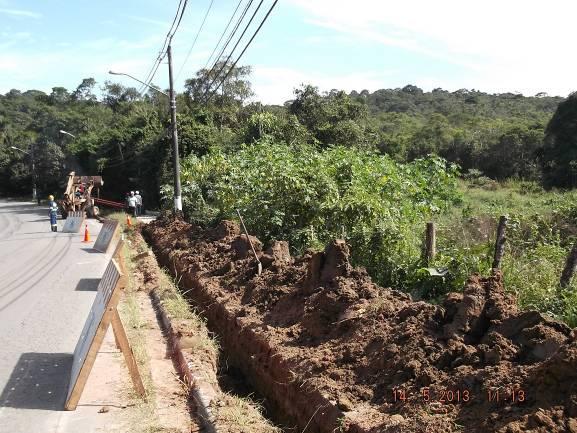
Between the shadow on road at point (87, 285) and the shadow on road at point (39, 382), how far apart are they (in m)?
4.87

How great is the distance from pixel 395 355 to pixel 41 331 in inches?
242

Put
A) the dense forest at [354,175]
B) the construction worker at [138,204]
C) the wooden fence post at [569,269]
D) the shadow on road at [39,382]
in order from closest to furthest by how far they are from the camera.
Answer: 1. the shadow on road at [39,382]
2. the wooden fence post at [569,269]
3. the dense forest at [354,175]
4. the construction worker at [138,204]

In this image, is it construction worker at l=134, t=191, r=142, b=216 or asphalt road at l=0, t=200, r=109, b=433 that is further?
construction worker at l=134, t=191, r=142, b=216

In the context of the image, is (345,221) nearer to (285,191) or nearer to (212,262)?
(285,191)

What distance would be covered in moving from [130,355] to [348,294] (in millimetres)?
2471

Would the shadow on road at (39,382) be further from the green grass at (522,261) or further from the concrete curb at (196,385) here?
the green grass at (522,261)

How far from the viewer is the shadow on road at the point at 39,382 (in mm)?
6191

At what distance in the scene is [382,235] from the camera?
9.73 m

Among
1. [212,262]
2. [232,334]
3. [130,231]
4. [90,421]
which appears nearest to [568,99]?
[130,231]

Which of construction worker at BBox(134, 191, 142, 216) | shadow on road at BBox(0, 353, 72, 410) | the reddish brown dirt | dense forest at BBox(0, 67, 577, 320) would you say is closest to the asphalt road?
shadow on road at BBox(0, 353, 72, 410)

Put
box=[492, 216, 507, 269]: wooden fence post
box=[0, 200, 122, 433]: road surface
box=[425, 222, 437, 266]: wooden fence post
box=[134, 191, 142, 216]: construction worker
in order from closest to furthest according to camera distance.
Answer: box=[0, 200, 122, 433]: road surface → box=[492, 216, 507, 269]: wooden fence post → box=[425, 222, 437, 266]: wooden fence post → box=[134, 191, 142, 216]: construction worker

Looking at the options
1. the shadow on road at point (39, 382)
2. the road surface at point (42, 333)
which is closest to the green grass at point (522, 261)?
the road surface at point (42, 333)

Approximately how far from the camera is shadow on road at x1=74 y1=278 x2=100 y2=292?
12633 millimetres

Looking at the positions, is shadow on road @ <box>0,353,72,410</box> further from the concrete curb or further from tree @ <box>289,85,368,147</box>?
tree @ <box>289,85,368,147</box>
